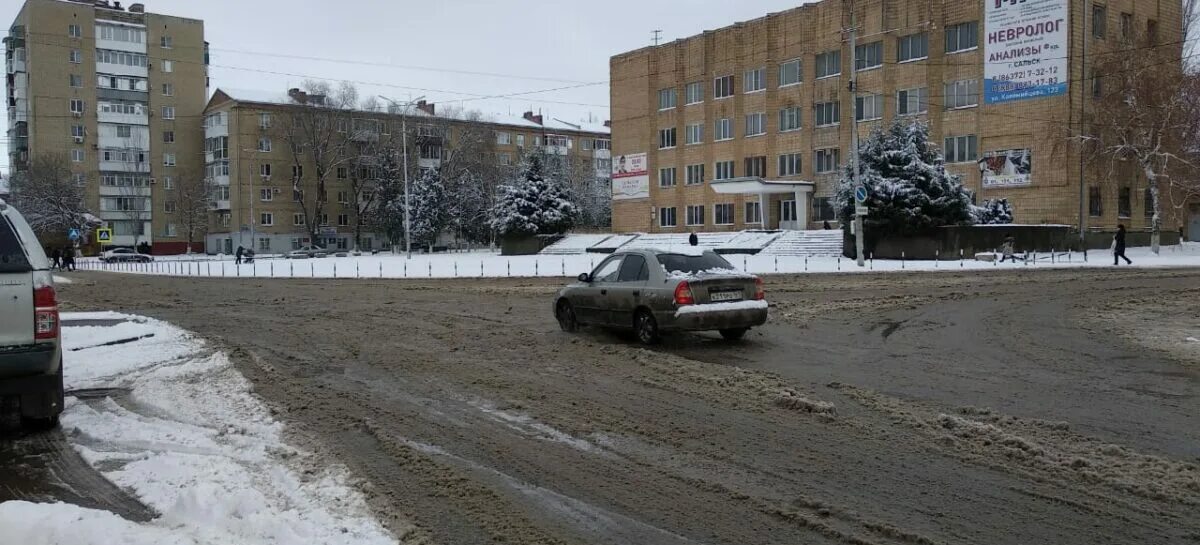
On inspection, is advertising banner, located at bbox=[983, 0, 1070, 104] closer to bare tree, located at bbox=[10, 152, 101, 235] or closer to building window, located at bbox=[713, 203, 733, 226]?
building window, located at bbox=[713, 203, 733, 226]

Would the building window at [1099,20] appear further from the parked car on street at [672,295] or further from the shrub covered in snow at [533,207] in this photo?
the parked car on street at [672,295]

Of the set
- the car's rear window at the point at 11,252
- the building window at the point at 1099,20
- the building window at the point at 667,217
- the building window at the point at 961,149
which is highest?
the building window at the point at 1099,20

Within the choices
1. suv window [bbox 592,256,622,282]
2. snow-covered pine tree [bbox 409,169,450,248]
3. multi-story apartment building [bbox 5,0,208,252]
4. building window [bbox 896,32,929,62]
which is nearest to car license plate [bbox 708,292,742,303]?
suv window [bbox 592,256,622,282]

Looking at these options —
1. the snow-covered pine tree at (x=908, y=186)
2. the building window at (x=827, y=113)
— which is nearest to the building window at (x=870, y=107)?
the building window at (x=827, y=113)

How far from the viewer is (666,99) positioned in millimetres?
69125

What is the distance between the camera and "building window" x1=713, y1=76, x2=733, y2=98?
63906 mm

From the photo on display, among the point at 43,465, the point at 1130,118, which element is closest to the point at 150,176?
the point at 1130,118

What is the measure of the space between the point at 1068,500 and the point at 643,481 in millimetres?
2568

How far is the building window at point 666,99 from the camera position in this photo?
225ft

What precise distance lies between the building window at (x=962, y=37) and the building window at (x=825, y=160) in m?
10.0

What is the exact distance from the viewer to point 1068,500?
5074mm

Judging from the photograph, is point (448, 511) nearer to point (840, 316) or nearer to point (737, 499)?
point (737, 499)

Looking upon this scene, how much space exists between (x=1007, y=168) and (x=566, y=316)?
41.6 meters

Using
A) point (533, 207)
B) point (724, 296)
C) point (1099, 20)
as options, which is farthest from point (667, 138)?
point (724, 296)
